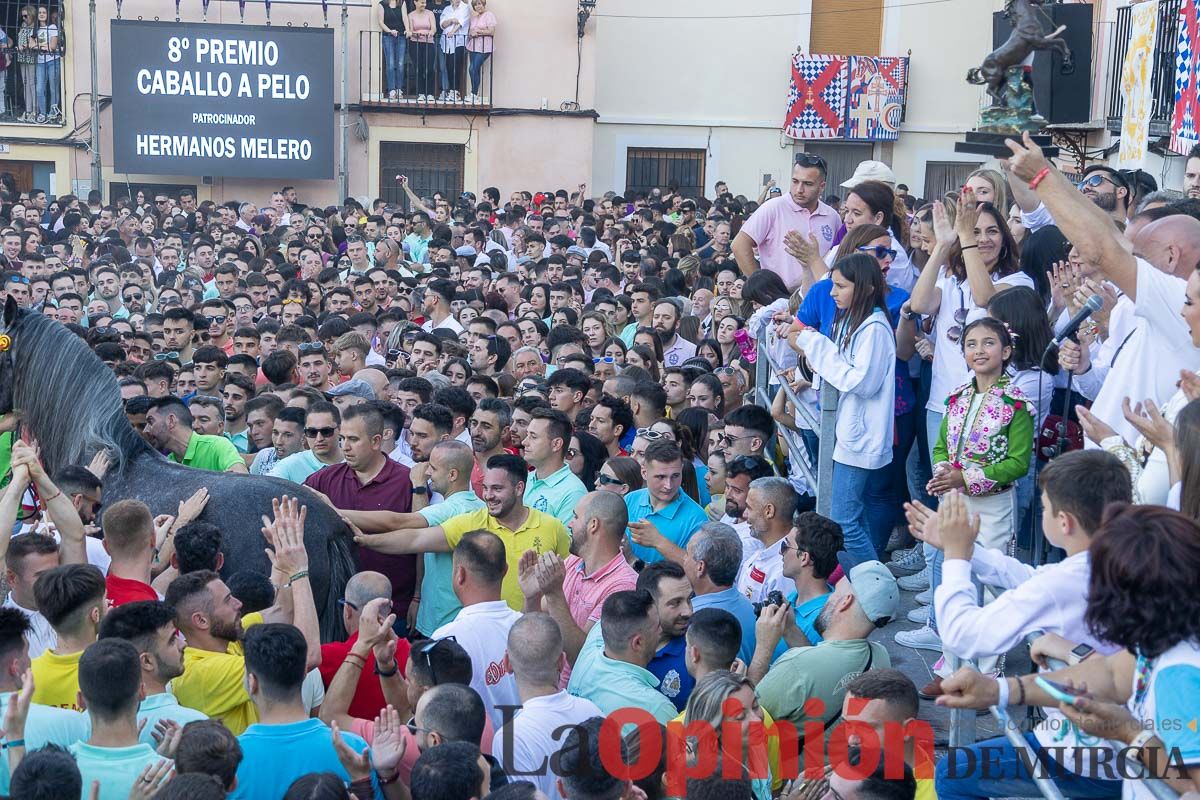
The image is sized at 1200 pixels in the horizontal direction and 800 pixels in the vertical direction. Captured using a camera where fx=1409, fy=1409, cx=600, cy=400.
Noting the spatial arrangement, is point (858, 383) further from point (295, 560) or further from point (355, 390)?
point (355, 390)

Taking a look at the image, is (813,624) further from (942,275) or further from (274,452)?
(274,452)

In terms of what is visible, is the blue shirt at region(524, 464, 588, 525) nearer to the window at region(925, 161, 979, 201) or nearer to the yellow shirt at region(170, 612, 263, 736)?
the yellow shirt at region(170, 612, 263, 736)

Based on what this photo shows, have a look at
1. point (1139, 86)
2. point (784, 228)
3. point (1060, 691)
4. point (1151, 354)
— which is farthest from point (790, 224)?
point (1139, 86)

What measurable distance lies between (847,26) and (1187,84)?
50.0 ft

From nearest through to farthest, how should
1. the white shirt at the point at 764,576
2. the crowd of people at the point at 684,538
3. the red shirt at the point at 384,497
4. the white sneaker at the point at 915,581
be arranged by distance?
the crowd of people at the point at 684,538 → the white shirt at the point at 764,576 → the red shirt at the point at 384,497 → the white sneaker at the point at 915,581

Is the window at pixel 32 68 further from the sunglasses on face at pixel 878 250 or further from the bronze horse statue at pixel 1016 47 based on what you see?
the sunglasses on face at pixel 878 250

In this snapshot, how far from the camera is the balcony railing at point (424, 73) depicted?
79.3 ft

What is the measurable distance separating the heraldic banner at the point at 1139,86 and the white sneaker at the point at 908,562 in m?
7.65

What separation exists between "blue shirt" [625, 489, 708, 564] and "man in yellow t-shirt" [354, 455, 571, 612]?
0.44m

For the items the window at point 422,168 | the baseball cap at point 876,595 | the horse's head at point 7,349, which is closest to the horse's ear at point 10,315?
the horse's head at point 7,349

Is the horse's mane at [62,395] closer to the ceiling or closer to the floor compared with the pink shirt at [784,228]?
closer to the floor

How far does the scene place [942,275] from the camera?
289 inches

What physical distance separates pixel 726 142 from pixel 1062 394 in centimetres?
2074

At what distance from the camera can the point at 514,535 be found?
6367 millimetres
